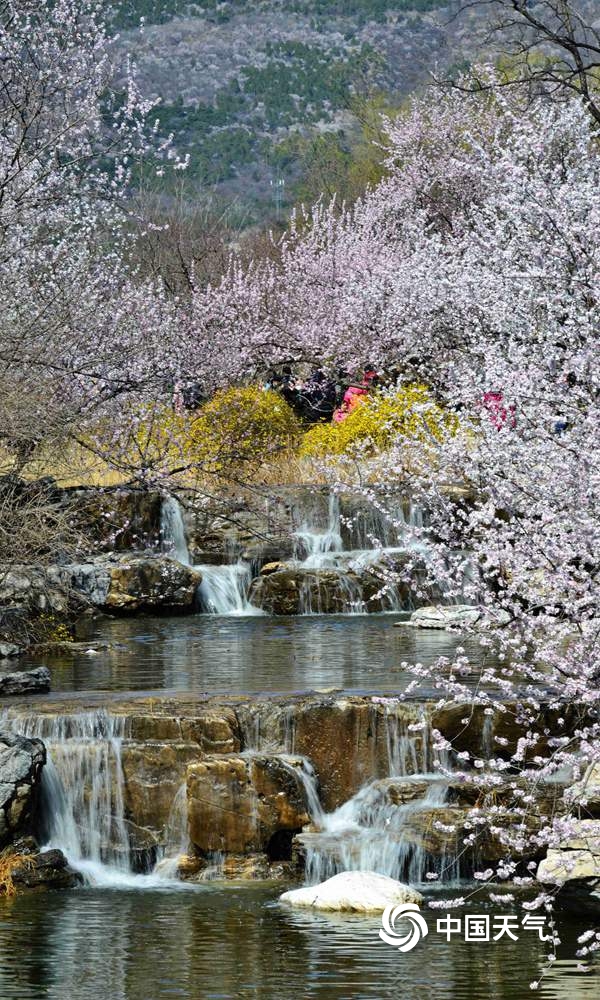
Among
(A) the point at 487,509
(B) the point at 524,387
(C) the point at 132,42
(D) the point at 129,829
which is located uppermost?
(C) the point at 132,42

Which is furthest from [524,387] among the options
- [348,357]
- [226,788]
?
[348,357]

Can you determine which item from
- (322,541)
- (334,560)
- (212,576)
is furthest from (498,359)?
(322,541)

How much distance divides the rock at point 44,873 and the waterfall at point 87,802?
1.11ft

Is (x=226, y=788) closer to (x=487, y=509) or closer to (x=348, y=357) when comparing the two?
(x=487, y=509)

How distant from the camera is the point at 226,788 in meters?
10.2

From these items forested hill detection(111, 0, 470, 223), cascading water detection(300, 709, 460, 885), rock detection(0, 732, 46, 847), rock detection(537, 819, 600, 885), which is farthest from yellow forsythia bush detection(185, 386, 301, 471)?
forested hill detection(111, 0, 470, 223)

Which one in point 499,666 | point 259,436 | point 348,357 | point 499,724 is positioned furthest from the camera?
point 348,357

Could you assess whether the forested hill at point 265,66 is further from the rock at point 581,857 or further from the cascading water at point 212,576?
the rock at point 581,857

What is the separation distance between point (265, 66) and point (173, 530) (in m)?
107

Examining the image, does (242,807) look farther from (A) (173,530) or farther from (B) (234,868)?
(A) (173,530)

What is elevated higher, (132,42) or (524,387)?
(132,42)

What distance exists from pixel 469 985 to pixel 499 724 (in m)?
3.80

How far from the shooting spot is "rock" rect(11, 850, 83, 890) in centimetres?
948

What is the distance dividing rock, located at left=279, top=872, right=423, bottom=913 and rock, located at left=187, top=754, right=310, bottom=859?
1143mm
